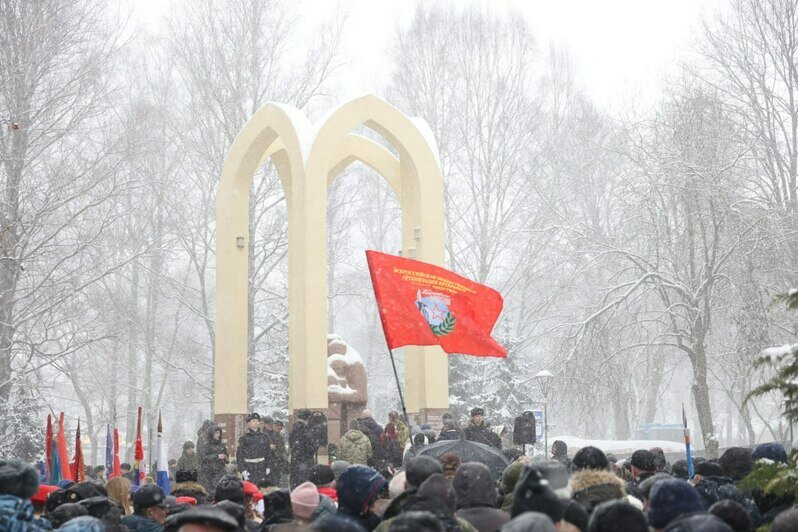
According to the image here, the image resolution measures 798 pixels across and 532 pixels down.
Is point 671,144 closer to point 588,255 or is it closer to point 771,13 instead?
point 771,13

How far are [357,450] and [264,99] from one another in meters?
19.1

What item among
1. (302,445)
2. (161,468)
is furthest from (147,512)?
(302,445)

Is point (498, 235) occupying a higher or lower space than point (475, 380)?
higher

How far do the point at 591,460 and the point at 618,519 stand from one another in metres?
1.86

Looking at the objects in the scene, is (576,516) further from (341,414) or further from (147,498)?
(341,414)

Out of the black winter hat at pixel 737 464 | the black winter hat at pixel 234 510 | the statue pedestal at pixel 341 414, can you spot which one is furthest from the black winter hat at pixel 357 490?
the statue pedestal at pixel 341 414

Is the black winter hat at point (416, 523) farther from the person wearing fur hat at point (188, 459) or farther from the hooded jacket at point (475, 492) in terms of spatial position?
the person wearing fur hat at point (188, 459)

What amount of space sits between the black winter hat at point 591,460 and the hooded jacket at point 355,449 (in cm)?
729

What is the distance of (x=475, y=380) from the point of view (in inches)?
1174

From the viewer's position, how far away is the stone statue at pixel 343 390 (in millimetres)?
19875

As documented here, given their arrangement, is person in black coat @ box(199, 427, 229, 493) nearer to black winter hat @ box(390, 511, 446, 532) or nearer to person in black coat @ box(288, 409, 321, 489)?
person in black coat @ box(288, 409, 321, 489)

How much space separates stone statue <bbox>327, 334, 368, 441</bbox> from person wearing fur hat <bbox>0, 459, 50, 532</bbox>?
14.2 m

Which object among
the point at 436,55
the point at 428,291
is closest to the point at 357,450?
the point at 428,291

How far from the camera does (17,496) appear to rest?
5.16 meters
